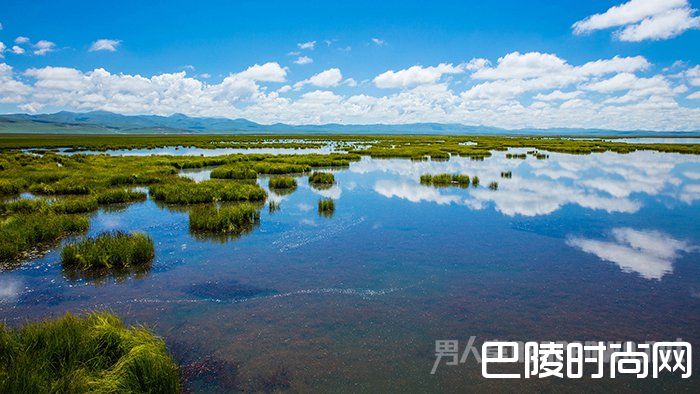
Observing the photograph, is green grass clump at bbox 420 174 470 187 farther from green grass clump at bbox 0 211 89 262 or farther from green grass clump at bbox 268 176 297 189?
green grass clump at bbox 0 211 89 262

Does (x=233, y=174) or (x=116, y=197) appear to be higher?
(x=233, y=174)

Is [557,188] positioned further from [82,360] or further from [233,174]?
[82,360]

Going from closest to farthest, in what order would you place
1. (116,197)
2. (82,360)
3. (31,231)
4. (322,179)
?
1. (82,360)
2. (31,231)
3. (116,197)
4. (322,179)

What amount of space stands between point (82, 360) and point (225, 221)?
11166mm

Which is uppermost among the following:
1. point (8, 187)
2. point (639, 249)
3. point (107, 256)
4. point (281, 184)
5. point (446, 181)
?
point (446, 181)

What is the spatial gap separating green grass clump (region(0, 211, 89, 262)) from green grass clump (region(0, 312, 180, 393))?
8.57m

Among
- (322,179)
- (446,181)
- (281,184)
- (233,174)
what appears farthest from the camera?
(233,174)

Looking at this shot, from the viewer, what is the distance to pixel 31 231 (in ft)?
50.0

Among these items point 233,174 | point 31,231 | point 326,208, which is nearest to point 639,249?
point 326,208

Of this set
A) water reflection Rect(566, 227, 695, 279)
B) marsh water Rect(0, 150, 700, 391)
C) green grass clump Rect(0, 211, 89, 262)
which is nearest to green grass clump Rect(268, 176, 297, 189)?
marsh water Rect(0, 150, 700, 391)

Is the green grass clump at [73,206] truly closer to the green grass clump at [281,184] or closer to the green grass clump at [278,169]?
the green grass clump at [281,184]

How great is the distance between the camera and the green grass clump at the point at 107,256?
1271 centimetres

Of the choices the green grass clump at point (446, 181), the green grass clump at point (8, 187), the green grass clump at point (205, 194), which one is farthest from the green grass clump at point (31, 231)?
the green grass clump at point (446, 181)

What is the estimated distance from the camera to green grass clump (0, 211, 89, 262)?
13.8m
